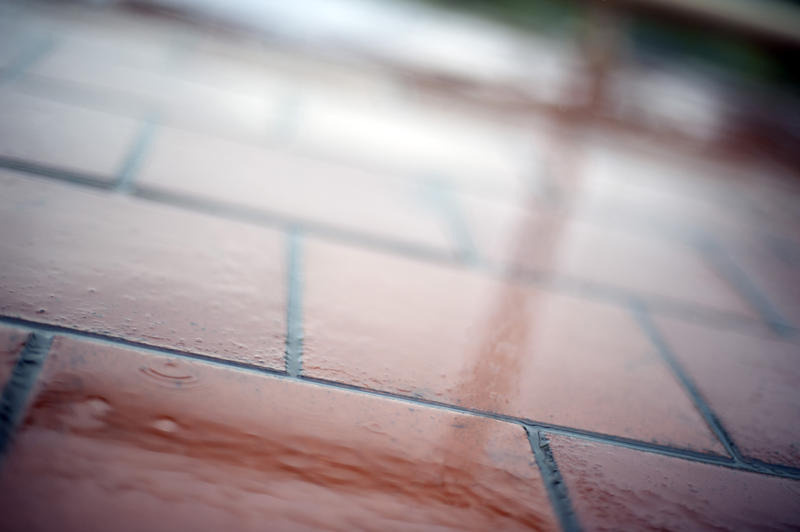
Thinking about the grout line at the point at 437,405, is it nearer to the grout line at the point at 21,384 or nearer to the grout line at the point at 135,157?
the grout line at the point at 21,384

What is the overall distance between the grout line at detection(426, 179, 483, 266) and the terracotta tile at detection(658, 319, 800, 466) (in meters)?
0.29

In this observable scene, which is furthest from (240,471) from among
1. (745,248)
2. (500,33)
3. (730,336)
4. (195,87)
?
(500,33)

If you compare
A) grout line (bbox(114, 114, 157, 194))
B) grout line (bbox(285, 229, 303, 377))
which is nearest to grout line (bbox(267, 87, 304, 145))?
grout line (bbox(114, 114, 157, 194))

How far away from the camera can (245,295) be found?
0.67 metres

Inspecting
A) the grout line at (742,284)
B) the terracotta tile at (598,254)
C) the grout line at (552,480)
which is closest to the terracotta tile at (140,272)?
the grout line at (552,480)

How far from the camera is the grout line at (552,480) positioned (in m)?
0.52

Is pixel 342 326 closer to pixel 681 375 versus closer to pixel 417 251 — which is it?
pixel 417 251

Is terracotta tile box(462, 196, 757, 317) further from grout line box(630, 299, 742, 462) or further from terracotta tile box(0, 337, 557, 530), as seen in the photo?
terracotta tile box(0, 337, 557, 530)

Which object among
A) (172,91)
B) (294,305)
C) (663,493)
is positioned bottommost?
(663,493)

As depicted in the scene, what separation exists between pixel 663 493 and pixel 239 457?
0.40m

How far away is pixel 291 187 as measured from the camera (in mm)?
933

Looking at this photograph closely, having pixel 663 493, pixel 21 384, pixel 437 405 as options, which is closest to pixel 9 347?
pixel 21 384

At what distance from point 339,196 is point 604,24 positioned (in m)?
2.15

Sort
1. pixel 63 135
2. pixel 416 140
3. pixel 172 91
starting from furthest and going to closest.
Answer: pixel 416 140, pixel 172 91, pixel 63 135
